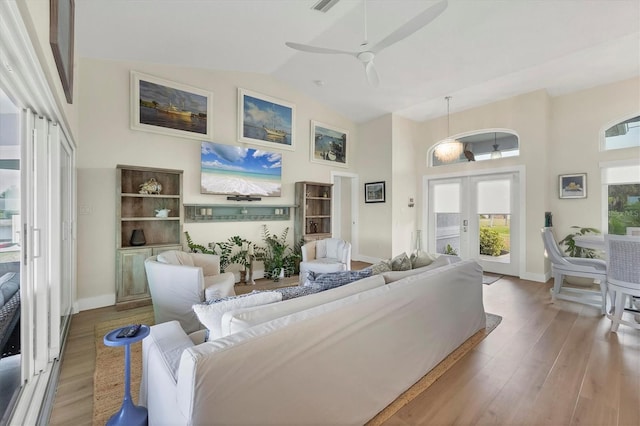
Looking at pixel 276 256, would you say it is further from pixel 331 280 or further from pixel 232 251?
pixel 331 280

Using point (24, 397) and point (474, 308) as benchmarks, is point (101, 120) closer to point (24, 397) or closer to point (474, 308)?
point (24, 397)

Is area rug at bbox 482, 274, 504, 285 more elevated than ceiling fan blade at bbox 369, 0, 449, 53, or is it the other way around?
ceiling fan blade at bbox 369, 0, 449, 53

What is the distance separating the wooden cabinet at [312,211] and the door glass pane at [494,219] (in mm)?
3193

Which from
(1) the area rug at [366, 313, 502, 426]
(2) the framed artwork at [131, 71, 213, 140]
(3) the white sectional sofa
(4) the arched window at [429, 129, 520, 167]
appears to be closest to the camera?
(3) the white sectional sofa

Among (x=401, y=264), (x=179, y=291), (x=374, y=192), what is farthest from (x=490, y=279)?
(x=179, y=291)

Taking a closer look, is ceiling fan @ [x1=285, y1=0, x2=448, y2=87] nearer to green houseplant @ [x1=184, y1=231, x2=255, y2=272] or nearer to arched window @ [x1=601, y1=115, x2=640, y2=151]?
green houseplant @ [x1=184, y1=231, x2=255, y2=272]

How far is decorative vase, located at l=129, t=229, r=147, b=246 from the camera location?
3.72 metres

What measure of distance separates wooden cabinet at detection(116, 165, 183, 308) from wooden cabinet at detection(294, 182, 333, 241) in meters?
2.22

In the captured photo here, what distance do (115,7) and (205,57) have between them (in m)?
1.37

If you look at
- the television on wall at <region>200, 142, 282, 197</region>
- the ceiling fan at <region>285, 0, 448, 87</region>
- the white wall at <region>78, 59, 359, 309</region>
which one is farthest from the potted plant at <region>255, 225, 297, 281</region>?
the ceiling fan at <region>285, 0, 448, 87</region>

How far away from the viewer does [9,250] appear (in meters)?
1.66

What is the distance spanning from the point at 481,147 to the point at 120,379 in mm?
6696

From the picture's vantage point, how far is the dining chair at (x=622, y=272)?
9.07 feet

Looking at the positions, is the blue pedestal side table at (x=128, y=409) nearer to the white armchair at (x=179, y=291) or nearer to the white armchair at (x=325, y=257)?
the white armchair at (x=179, y=291)
